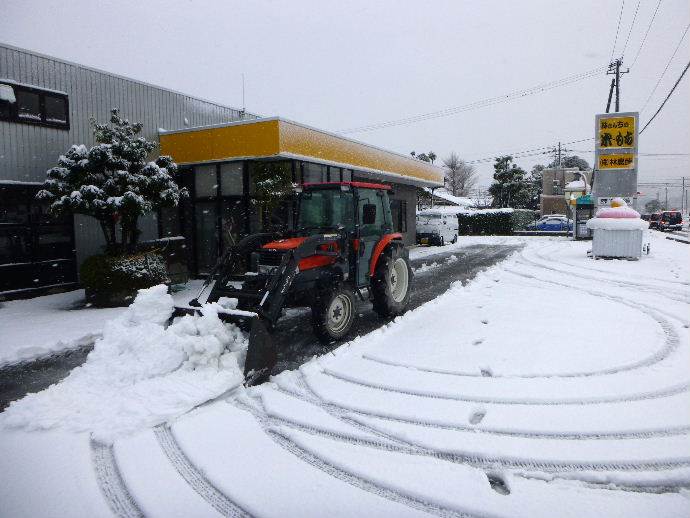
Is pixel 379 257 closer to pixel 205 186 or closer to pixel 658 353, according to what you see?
pixel 658 353

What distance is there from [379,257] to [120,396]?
408 centimetres

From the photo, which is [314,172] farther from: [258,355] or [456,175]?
[456,175]

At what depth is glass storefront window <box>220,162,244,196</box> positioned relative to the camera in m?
10.7

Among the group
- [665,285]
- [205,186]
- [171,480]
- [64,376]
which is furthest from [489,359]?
[205,186]

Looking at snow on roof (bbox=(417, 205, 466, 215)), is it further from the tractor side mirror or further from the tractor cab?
the tractor side mirror

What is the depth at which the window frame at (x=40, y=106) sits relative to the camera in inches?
342

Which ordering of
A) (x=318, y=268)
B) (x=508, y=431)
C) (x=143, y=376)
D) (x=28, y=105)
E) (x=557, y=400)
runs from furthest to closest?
1. (x=28, y=105)
2. (x=318, y=268)
3. (x=143, y=376)
4. (x=557, y=400)
5. (x=508, y=431)

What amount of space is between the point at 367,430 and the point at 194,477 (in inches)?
52.3

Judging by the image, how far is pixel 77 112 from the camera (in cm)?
995

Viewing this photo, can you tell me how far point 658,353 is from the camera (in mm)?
5004

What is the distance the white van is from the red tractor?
14762 mm

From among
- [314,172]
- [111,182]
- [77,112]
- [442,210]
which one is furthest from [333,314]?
[442,210]

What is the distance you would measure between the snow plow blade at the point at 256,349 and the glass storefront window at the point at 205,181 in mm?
7230

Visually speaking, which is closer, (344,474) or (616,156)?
(344,474)
